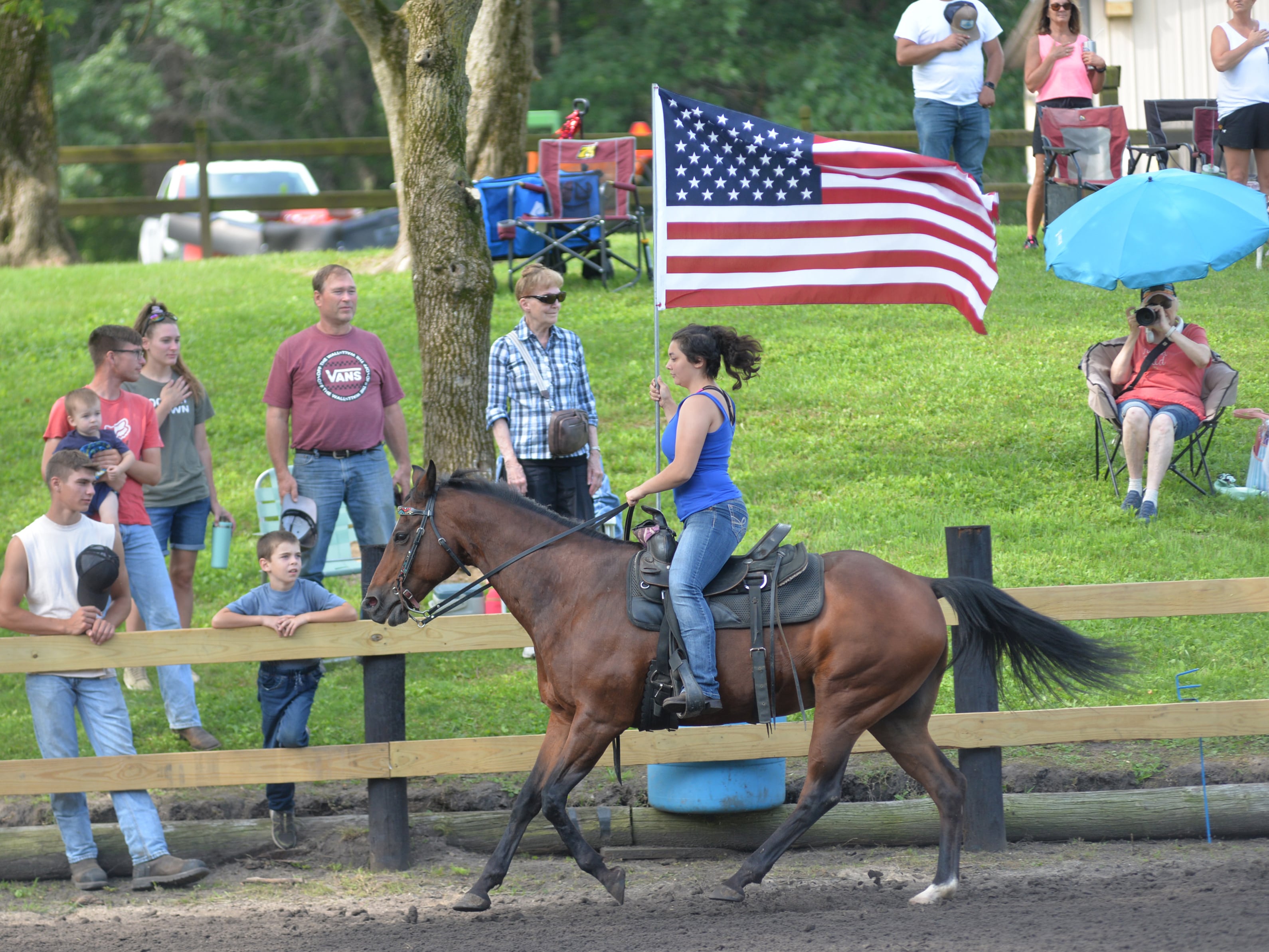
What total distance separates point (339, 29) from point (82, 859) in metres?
30.1

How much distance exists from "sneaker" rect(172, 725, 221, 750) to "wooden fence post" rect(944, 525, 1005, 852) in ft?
12.4

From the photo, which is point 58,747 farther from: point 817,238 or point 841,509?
point 841,509

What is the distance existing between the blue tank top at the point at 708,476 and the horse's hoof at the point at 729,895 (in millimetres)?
1520

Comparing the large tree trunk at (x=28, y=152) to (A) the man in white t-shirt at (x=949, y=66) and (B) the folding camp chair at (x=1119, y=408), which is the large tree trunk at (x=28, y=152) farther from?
(B) the folding camp chair at (x=1119, y=408)

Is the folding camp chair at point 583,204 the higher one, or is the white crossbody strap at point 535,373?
the folding camp chair at point 583,204

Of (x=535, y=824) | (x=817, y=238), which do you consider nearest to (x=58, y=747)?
(x=535, y=824)

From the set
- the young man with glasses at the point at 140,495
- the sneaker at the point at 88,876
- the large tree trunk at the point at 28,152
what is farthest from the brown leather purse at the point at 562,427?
the large tree trunk at the point at 28,152

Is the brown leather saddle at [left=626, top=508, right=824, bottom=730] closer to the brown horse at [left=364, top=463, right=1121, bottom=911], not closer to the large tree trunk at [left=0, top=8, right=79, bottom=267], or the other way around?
the brown horse at [left=364, top=463, right=1121, bottom=911]

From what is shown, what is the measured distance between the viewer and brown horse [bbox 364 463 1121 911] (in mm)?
5430

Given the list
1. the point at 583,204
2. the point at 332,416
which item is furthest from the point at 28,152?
the point at 332,416

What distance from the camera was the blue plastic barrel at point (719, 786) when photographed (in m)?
6.10

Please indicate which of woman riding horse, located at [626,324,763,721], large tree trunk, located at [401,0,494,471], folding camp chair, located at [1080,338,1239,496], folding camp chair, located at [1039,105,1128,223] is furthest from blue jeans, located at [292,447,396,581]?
folding camp chair, located at [1039,105,1128,223]

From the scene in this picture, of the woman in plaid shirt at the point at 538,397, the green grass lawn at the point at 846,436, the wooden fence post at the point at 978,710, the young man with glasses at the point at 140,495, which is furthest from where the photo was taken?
the green grass lawn at the point at 846,436

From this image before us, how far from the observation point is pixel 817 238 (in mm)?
7270
